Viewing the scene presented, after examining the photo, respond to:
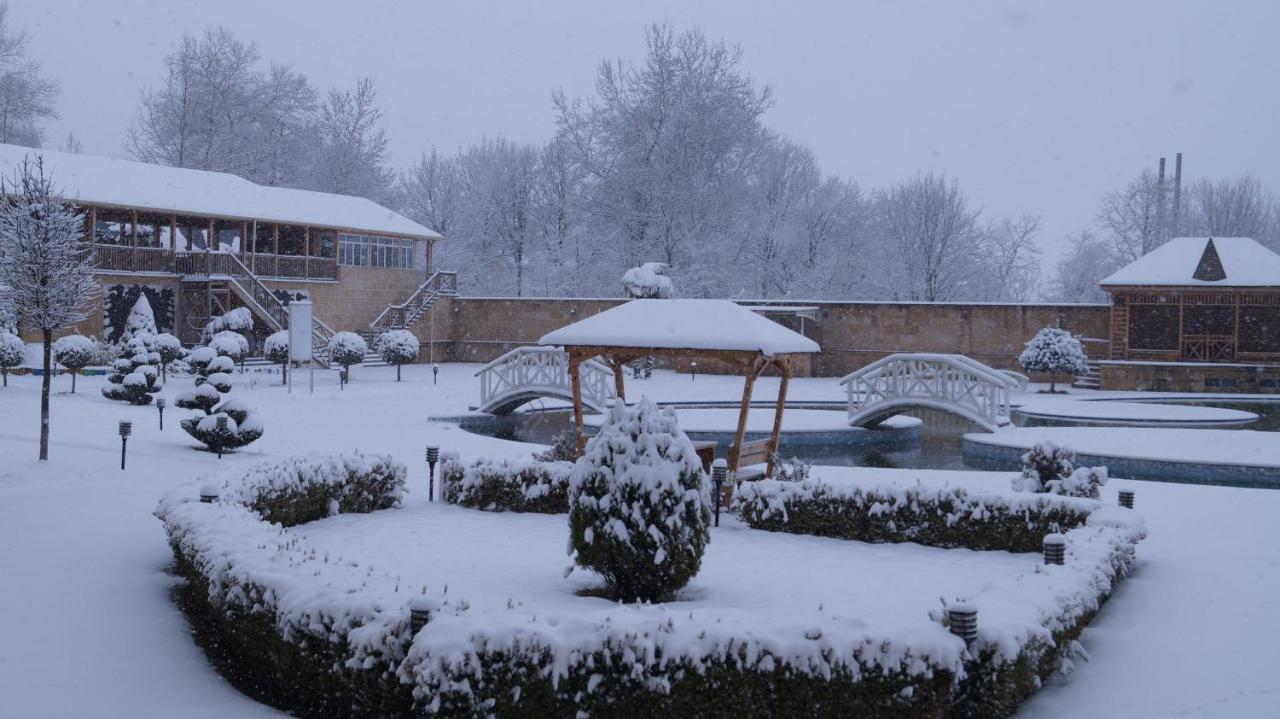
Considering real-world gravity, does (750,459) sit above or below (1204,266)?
below

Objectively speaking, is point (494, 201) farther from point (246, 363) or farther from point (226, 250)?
point (246, 363)

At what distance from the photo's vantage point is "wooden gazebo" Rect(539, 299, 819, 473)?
43.3 feet

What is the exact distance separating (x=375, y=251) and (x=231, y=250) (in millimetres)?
6056

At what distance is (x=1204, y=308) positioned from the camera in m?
34.0

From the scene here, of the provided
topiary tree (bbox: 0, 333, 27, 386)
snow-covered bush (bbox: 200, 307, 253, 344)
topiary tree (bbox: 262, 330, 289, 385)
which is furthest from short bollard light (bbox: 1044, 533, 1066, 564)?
snow-covered bush (bbox: 200, 307, 253, 344)

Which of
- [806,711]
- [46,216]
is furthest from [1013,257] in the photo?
[806,711]

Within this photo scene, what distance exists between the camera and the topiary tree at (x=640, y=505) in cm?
821

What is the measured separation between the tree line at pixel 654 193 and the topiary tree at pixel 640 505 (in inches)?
1370

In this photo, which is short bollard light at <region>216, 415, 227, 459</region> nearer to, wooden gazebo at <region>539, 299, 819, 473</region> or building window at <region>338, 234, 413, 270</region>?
wooden gazebo at <region>539, 299, 819, 473</region>

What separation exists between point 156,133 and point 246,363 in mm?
22558

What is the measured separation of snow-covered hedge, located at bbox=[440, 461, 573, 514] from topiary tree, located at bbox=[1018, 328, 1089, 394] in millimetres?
21480

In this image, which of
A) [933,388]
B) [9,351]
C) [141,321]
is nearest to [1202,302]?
[933,388]

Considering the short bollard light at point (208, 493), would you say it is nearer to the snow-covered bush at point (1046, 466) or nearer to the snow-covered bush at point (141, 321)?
the snow-covered bush at point (1046, 466)

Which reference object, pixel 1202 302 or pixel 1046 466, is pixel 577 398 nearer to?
pixel 1046 466
